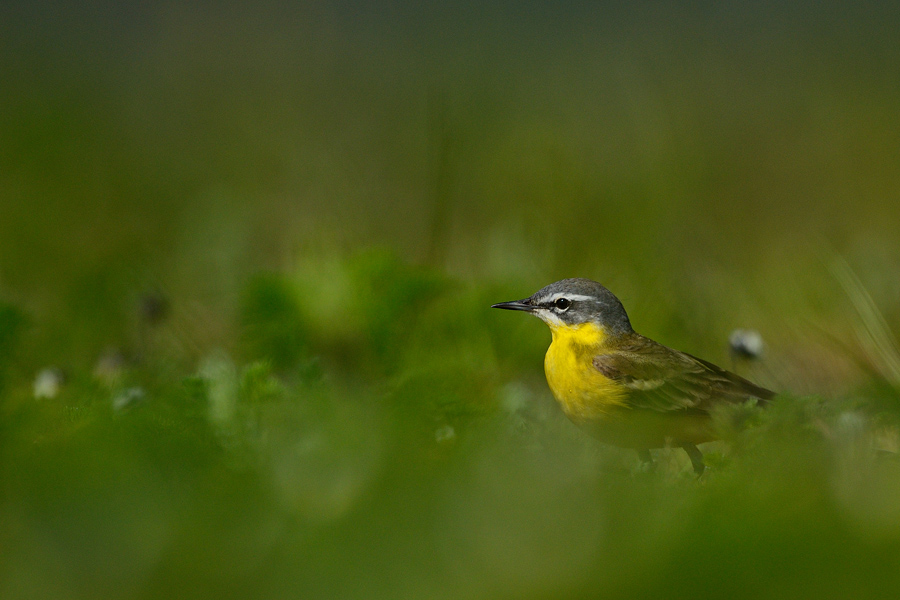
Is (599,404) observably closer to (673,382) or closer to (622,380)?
(622,380)

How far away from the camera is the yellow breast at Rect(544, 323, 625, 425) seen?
409 cm

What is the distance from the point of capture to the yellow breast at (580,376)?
161 inches

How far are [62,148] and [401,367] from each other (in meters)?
6.38

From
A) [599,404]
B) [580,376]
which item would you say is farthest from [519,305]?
[599,404]

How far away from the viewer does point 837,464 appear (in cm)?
212

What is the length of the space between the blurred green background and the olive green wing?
308 mm

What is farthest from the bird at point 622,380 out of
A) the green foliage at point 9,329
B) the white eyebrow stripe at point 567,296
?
the green foliage at point 9,329

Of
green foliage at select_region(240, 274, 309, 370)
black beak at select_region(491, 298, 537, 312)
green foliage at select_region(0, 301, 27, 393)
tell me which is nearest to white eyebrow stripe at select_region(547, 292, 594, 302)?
black beak at select_region(491, 298, 537, 312)

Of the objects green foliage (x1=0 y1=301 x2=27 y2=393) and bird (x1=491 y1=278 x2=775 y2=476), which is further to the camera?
bird (x1=491 y1=278 x2=775 y2=476)

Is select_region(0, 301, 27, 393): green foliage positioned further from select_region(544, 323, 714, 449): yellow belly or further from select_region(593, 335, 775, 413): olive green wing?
select_region(593, 335, 775, 413): olive green wing

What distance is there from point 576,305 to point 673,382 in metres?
0.80

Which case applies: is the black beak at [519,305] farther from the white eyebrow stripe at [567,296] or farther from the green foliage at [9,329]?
the green foliage at [9,329]

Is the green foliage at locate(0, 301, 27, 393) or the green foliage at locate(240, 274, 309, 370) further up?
the green foliage at locate(0, 301, 27, 393)

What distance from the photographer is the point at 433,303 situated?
185 inches
